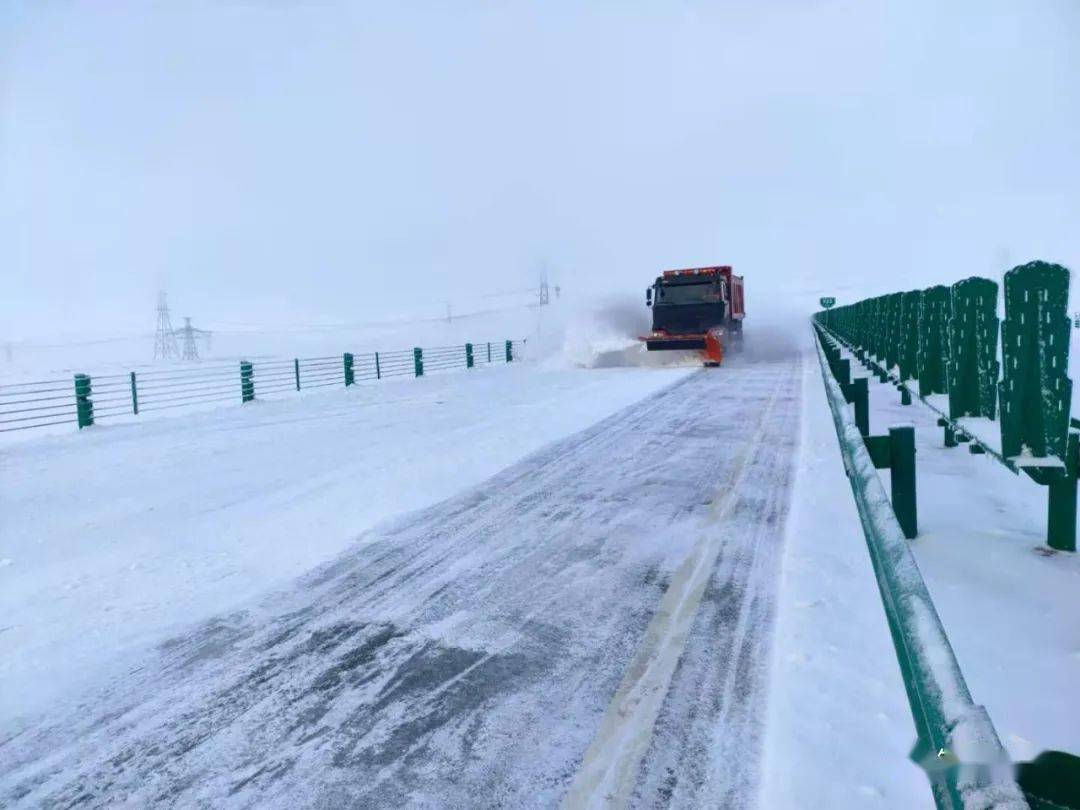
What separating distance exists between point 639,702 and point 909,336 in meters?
7.81

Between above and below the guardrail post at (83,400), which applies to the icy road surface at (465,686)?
below

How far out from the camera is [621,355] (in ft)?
79.2

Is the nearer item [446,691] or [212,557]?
[446,691]

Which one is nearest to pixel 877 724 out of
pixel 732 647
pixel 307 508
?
pixel 732 647

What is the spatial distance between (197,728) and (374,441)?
7700 mm

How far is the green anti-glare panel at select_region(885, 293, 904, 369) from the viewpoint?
1077cm

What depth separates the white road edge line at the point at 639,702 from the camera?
101 inches

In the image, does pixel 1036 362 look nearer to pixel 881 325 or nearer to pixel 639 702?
pixel 639 702

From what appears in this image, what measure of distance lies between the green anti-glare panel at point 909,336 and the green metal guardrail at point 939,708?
301 inches

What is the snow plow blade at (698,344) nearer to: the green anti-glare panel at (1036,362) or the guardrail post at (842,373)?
the guardrail post at (842,373)

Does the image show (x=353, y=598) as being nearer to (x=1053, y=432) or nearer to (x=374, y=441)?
(x=1053, y=432)

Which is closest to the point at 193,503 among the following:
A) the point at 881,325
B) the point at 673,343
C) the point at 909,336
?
the point at 909,336

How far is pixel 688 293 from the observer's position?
23.4m

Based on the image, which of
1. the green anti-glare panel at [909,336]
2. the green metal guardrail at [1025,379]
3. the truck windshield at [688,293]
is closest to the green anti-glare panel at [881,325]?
the green anti-glare panel at [909,336]
